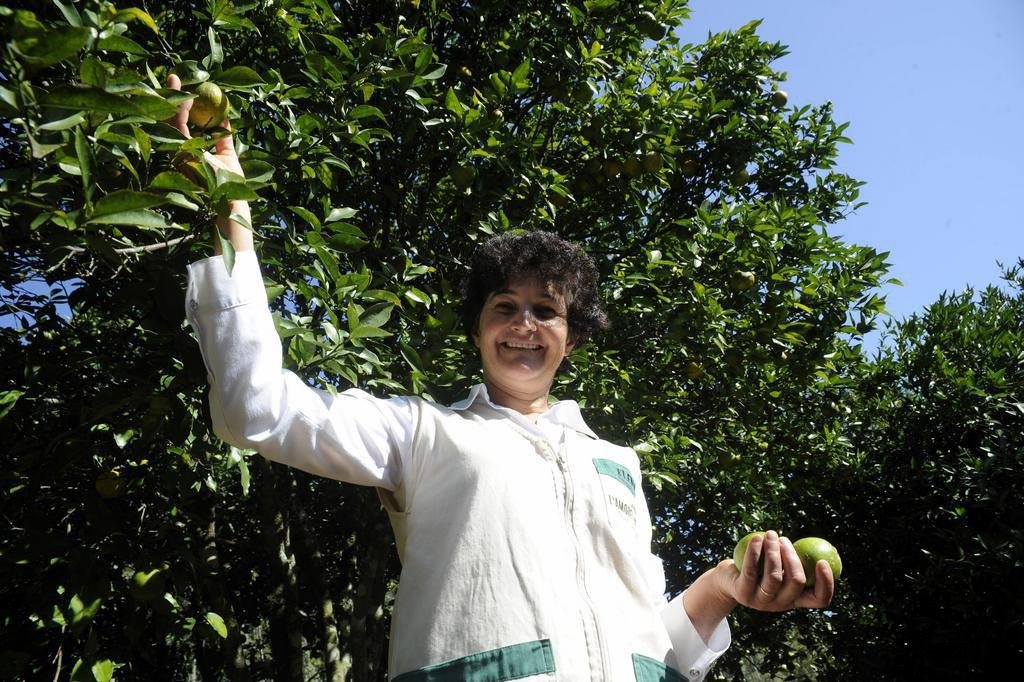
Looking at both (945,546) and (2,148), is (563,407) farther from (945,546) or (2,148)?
(945,546)

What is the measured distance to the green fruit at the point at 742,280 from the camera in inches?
143

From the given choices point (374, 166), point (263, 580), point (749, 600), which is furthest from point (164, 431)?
point (263, 580)

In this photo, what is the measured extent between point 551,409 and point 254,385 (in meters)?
0.84

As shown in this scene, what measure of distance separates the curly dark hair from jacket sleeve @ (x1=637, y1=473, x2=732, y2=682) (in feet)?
2.16

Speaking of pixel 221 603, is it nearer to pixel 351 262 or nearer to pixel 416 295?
pixel 351 262

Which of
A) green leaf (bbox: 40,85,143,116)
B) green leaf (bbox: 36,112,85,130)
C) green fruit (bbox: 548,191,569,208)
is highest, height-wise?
green fruit (bbox: 548,191,569,208)

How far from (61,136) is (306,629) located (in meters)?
5.71

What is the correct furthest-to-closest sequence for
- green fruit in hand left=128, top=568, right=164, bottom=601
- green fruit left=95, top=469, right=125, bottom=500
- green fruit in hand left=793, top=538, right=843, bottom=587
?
green fruit left=95, top=469, right=125, bottom=500
green fruit in hand left=128, top=568, right=164, bottom=601
green fruit in hand left=793, top=538, right=843, bottom=587

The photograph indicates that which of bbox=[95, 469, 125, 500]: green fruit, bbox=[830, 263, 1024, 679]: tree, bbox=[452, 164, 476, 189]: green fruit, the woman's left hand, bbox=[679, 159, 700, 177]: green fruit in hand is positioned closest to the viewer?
the woman's left hand

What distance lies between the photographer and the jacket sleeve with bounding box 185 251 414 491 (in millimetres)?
1253

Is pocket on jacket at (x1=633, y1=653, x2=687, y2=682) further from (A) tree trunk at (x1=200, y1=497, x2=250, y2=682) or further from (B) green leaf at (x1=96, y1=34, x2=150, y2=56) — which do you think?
(A) tree trunk at (x1=200, y1=497, x2=250, y2=682)

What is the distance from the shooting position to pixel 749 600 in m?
1.57

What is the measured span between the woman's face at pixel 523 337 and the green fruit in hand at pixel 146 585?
3.90 feet

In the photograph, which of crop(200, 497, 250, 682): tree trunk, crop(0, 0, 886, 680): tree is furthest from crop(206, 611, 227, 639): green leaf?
crop(200, 497, 250, 682): tree trunk
